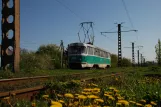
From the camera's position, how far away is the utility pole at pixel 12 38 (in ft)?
60.1

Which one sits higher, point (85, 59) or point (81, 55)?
point (81, 55)

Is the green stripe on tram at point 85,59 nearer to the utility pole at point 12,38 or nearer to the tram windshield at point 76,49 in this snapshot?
the tram windshield at point 76,49

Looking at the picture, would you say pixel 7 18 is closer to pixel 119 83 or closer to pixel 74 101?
pixel 119 83

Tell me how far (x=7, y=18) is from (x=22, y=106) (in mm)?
16354

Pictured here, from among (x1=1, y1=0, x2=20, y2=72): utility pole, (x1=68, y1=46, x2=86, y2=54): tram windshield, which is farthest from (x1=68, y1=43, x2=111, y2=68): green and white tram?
(x1=1, y1=0, x2=20, y2=72): utility pole

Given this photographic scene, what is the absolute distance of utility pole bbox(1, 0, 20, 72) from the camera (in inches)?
722

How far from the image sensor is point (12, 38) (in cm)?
1872

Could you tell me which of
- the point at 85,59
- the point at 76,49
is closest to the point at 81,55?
the point at 85,59

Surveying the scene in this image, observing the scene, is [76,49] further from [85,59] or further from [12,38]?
[12,38]

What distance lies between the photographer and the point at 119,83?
9.20 metres

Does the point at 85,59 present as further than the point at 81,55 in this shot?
Yes

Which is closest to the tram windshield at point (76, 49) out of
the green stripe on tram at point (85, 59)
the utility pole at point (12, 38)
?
the green stripe on tram at point (85, 59)

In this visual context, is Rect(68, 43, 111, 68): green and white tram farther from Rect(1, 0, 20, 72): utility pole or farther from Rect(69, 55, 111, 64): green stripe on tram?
Rect(1, 0, 20, 72): utility pole

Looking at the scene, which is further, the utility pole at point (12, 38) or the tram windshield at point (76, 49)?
the tram windshield at point (76, 49)
